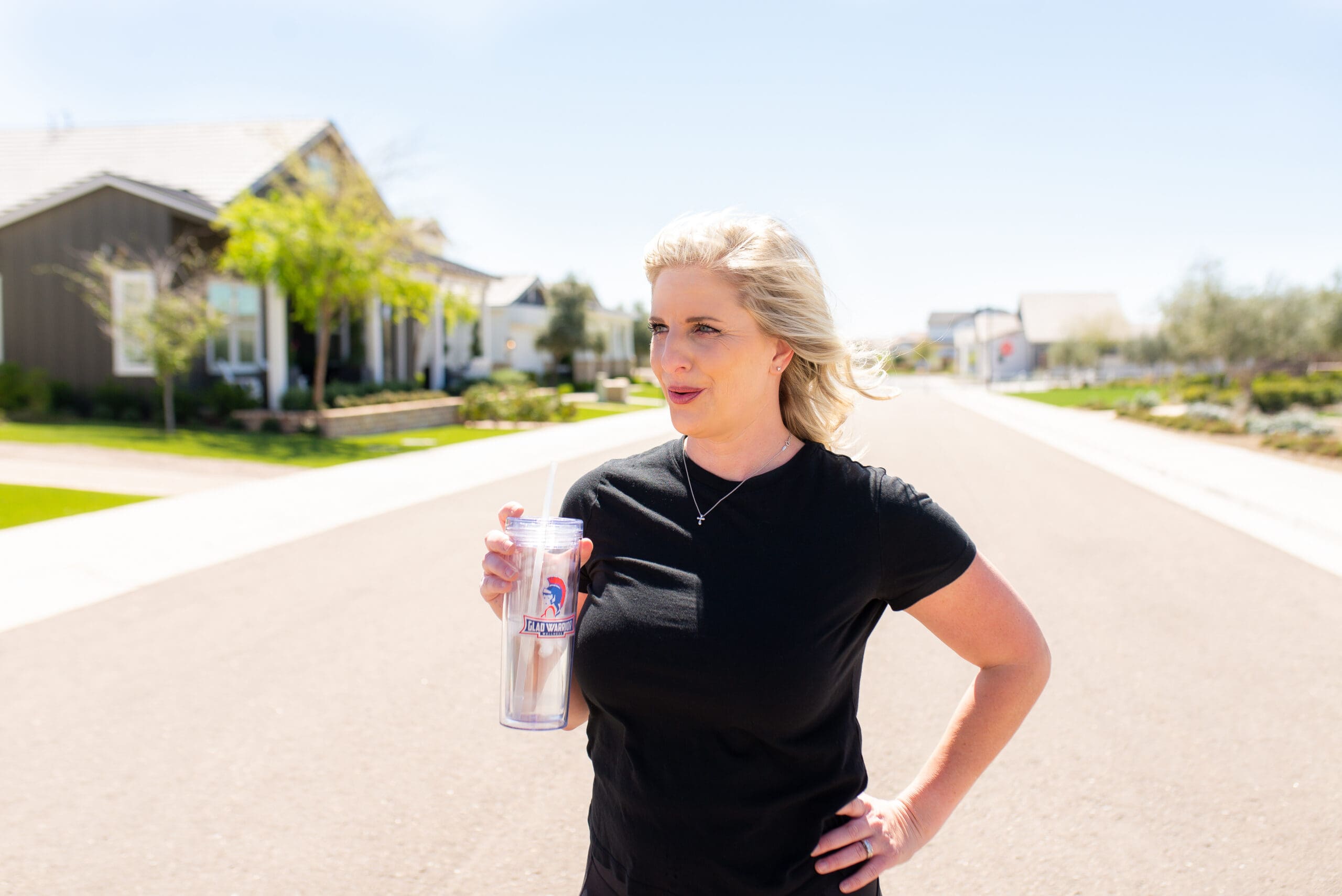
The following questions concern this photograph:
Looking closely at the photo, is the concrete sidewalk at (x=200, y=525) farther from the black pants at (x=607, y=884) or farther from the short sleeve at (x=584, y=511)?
the black pants at (x=607, y=884)

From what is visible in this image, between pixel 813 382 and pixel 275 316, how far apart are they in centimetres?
1992

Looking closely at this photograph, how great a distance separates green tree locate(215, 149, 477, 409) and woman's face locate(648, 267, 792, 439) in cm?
1824

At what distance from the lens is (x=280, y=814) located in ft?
12.0

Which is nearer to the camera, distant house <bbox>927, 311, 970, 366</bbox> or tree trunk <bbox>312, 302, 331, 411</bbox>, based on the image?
tree trunk <bbox>312, 302, 331, 411</bbox>

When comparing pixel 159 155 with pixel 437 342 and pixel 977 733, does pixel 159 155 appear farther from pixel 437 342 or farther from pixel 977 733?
pixel 977 733

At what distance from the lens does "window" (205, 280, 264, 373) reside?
2064 centimetres

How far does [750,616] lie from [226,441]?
56.6 ft

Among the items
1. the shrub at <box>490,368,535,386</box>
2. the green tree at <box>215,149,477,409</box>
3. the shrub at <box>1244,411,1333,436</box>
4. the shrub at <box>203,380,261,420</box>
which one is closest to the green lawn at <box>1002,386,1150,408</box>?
the shrub at <box>1244,411,1333,436</box>

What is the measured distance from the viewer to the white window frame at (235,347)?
20.5 meters

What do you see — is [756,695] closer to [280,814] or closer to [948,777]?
[948,777]

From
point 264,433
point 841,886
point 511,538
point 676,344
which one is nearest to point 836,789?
point 841,886

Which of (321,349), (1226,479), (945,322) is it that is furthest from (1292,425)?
(945,322)

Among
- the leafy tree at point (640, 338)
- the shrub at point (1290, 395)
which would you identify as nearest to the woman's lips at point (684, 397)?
the shrub at point (1290, 395)

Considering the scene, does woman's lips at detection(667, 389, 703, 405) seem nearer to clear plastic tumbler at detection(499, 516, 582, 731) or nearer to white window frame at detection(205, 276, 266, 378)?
clear plastic tumbler at detection(499, 516, 582, 731)
